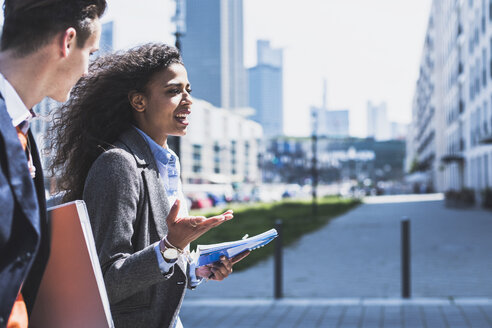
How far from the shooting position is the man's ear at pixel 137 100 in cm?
193

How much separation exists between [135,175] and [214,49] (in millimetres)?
8805

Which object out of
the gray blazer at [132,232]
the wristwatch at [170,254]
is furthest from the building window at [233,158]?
the wristwatch at [170,254]

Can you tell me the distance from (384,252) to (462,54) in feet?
113

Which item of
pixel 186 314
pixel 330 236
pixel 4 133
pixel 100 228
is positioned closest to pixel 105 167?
pixel 100 228

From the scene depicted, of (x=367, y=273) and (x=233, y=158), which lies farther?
(x=233, y=158)

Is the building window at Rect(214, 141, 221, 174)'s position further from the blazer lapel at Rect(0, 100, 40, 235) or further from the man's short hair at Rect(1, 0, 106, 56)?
the blazer lapel at Rect(0, 100, 40, 235)

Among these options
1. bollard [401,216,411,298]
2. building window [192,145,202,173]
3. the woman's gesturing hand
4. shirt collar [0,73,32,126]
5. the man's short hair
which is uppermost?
building window [192,145,202,173]

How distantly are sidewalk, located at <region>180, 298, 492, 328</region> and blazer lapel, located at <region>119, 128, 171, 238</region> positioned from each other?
14.5ft

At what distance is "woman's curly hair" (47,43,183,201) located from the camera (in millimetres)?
1887

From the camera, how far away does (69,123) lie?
1.97 metres

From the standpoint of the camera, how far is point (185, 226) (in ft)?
5.00

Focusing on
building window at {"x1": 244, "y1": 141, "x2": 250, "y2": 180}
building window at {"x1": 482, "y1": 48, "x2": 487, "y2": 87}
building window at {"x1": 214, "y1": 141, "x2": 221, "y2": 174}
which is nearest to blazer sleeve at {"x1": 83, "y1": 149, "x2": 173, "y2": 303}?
building window at {"x1": 482, "y1": 48, "x2": 487, "y2": 87}

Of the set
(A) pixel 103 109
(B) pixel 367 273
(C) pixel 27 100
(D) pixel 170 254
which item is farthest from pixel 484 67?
(C) pixel 27 100

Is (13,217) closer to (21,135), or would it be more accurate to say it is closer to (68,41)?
(21,135)
